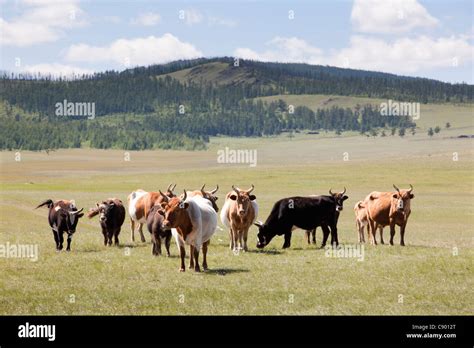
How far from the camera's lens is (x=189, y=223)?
17.6 meters

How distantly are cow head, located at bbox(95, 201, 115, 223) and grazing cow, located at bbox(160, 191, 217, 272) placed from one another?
5982 millimetres

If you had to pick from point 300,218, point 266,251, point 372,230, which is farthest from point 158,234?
point 372,230

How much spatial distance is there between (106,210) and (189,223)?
6755 mm

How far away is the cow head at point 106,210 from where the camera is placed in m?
23.4

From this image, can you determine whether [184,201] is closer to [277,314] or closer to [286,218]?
[277,314]

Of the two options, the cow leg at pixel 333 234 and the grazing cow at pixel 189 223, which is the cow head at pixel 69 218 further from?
the cow leg at pixel 333 234

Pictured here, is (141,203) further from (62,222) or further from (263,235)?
(263,235)

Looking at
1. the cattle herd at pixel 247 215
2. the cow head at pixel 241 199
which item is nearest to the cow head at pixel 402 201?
the cattle herd at pixel 247 215

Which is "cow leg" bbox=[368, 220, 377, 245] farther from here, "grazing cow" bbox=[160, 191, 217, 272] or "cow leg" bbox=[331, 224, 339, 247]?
"grazing cow" bbox=[160, 191, 217, 272]

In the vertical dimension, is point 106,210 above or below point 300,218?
above

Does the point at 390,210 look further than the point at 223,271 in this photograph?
Yes

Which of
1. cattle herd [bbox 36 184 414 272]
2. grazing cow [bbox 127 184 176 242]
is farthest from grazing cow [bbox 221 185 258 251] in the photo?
grazing cow [bbox 127 184 176 242]

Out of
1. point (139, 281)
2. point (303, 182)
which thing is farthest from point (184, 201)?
point (303, 182)

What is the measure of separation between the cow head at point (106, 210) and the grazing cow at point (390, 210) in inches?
355
